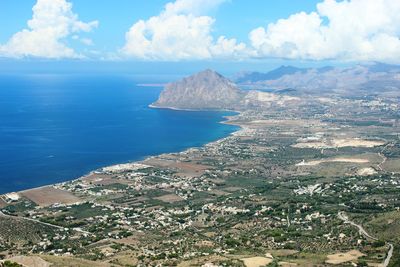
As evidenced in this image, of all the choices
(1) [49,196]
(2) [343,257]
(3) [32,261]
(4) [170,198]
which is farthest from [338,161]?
(3) [32,261]

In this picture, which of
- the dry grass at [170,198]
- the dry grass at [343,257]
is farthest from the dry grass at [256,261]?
the dry grass at [170,198]

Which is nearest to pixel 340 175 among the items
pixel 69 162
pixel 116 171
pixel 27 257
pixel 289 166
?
pixel 289 166

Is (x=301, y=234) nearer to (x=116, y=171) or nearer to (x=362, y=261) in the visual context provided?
(x=362, y=261)

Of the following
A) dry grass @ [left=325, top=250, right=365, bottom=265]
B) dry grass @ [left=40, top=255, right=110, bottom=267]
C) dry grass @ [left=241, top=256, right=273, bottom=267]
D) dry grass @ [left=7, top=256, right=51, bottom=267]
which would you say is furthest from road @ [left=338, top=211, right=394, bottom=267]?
dry grass @ [left=7, top=256, right=51, bottom=267]

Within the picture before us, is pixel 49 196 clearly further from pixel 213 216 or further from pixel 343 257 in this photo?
pixel 343 257

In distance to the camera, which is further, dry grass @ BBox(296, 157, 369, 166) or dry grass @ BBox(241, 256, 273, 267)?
dry grass @ BBox(296, 157, 369, 166)

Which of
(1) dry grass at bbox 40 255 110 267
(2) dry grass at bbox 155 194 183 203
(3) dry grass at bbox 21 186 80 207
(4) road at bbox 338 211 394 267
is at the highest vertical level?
(1) dry grass at bbox 40 255 110 267

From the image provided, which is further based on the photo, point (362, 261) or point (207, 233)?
point (207, 233)

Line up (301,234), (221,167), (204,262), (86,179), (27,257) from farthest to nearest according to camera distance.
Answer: (221,167) → (86,179) → (301,234) → (204,262) → (27,257)

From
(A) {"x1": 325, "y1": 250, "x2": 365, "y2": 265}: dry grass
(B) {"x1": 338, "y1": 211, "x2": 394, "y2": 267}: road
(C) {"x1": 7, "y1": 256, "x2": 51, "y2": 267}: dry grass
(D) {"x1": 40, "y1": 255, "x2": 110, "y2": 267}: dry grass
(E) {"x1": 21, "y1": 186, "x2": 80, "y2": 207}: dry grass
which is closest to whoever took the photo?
(C) {"x1": 7, "y1": 256, "x2": 51, "y2": 267}: dry grass

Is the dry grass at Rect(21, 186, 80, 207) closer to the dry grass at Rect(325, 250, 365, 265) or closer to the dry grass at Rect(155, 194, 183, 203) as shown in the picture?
the dry grass at Rect(155, 194, 183, 203)

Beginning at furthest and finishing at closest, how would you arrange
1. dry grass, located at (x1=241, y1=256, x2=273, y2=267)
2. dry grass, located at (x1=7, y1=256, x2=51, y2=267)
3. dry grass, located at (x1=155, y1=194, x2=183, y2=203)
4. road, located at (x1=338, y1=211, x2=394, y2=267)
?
1. dry grass, located at (x1=155, y1=194, x2=183, y2=203)
2. dry grass, located at (x1=241, y1=256, x2=273, y2=267)
3. road, located at (x1=338, y1=211, x2=394, y2=267)
4. dry grass, located at (x1=7, y1=256, x2=51, y2=267)
